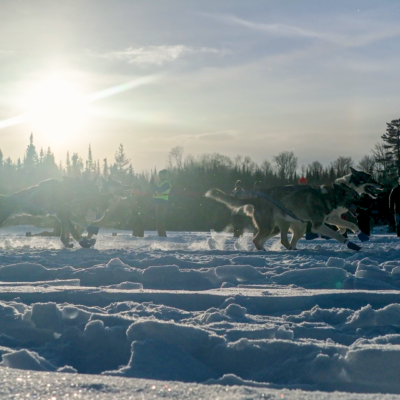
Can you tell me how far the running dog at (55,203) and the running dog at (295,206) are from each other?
2.83m

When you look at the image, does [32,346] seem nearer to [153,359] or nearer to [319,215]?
[153,359]

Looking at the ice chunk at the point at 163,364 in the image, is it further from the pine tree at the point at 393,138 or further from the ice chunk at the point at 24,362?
the pine tree at the point at 393,138

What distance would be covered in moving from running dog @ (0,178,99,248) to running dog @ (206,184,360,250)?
9.28 feet

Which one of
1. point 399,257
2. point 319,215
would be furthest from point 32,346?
point 319,215

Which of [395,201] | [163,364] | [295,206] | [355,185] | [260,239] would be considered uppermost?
[355,185]

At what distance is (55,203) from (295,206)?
197 inches

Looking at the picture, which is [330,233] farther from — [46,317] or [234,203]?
[46,317]

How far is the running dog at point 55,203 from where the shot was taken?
11.1 m

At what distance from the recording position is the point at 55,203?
11.2 metres

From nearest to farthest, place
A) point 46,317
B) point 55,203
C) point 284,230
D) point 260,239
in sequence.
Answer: point 46,317, point 260,239, point 55,203, point 284,230

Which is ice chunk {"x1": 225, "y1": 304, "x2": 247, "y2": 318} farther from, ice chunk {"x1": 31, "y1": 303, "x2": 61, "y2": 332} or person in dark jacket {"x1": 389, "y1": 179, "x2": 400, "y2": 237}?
person in dark jacket {"x1": 389, "y1": 179, "x2": 400, "y2": 237}

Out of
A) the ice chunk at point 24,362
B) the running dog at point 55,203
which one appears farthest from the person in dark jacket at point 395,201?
the ice chunk at point 24,362

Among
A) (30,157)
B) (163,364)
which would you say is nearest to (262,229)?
(163,364)

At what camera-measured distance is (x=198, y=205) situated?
36.0 metres
